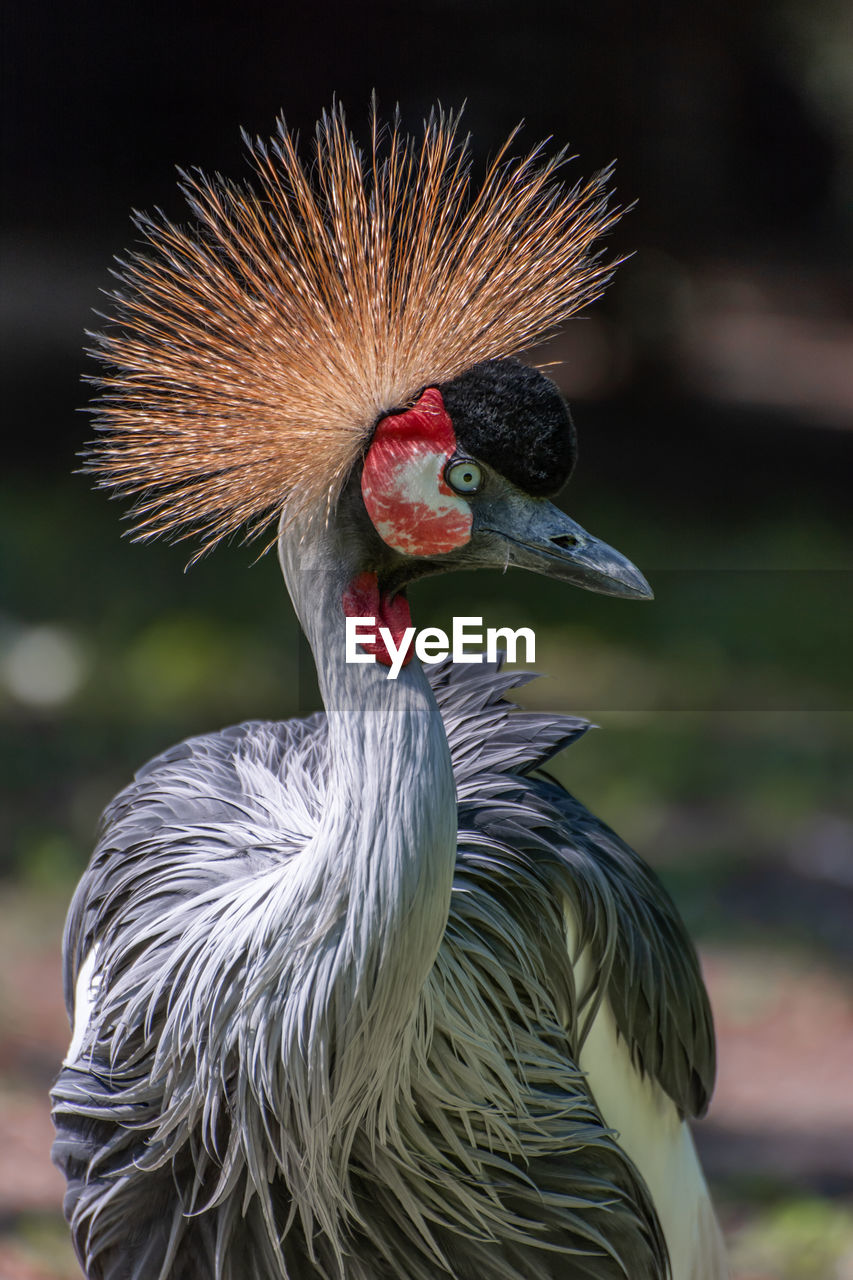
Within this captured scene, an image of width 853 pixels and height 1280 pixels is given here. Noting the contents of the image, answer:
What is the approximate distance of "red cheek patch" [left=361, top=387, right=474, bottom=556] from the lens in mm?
941

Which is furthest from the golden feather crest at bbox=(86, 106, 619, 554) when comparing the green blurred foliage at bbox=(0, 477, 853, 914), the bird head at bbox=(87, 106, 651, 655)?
the green blurred foliage at bbox=(0, 477, 853, 914)

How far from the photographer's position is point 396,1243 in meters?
1.08

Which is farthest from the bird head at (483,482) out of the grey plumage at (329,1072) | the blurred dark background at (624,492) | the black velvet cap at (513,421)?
the blurred dark background at (624,492)

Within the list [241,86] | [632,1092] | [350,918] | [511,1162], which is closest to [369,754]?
[350,918]

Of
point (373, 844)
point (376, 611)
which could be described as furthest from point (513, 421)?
point (373, 844)

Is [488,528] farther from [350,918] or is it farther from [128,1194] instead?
[128,1194]

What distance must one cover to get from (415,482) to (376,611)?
0.09 m

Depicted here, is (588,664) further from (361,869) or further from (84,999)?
(361,869)

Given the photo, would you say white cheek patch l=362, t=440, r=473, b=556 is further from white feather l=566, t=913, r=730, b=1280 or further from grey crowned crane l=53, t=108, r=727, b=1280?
white feather l=566, t=913, r=730, b=1280

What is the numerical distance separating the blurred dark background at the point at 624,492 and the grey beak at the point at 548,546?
1.10 meters

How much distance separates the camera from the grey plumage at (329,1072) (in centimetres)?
102

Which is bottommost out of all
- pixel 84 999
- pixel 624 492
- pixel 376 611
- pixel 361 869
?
pixel 84 999

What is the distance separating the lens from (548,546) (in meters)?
0.97

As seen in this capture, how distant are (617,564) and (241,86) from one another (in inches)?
114
